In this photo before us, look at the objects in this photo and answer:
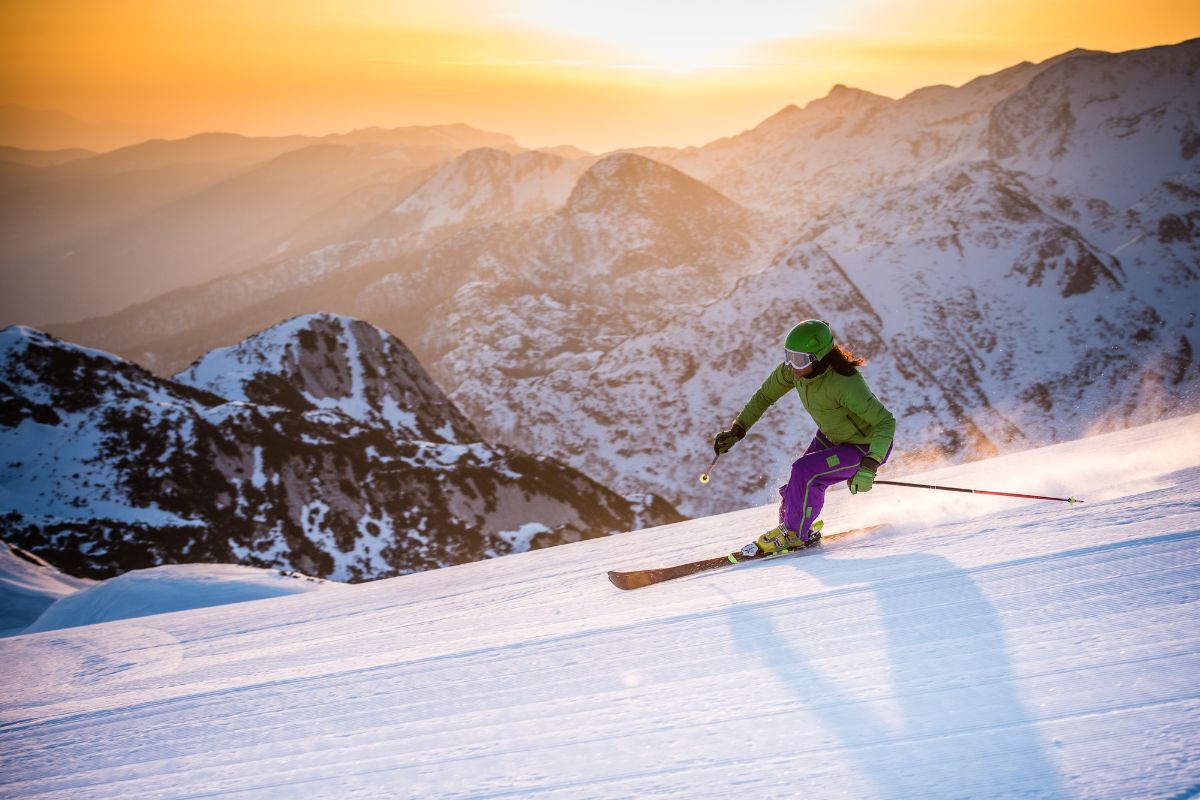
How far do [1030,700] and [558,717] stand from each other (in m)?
2.35

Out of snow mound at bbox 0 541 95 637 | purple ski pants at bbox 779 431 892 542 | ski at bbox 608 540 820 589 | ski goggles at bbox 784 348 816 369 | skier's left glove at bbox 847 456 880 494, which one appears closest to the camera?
ski at bbox 608 540 820 589

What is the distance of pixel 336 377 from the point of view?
85500 millimetres

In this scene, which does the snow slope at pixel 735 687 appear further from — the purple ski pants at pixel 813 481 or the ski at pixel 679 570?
the purple ski pants at pixel 813 481

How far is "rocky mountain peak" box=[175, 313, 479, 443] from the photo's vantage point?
3125 inches

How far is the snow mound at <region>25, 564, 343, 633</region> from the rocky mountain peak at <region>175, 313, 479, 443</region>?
223 feet

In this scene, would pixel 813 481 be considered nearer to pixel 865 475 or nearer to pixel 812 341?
pixel 865 475

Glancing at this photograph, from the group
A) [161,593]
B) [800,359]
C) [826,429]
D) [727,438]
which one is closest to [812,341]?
[800,359]

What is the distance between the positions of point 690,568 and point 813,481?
1676 millimetres

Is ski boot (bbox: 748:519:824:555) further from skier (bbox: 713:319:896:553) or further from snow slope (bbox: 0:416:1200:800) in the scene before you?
snow slope (bbox: 0:416:1200:800)

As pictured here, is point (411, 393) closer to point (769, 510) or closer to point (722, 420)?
point (722, 420)

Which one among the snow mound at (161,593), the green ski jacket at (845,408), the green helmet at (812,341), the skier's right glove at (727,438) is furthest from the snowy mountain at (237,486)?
the green helmet at (812,341)

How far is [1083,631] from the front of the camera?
11.8 ft

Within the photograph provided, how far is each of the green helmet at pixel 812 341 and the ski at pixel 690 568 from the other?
2.05 m

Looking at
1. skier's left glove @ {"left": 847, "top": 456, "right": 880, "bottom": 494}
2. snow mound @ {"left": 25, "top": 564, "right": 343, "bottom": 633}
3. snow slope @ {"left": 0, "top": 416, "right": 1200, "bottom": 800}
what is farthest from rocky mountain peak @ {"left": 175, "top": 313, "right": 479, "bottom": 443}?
skier's left glove @ {"left": 847, "top": 456, "right": 880, "bottom": 494}
